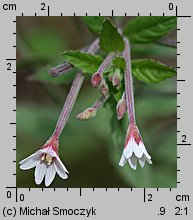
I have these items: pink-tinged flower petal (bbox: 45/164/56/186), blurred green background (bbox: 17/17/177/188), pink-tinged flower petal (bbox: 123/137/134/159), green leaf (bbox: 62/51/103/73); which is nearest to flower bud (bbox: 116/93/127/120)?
pink-tinged flower petal (bbox: 123/137/134/159)

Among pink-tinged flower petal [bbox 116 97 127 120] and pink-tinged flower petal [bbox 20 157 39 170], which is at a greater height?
pink-tinged flower petal [bbox 116 97 127 120]

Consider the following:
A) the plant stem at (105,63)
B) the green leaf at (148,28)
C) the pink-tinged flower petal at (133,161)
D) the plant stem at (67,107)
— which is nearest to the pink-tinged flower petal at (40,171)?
the plant stem at (67,107)

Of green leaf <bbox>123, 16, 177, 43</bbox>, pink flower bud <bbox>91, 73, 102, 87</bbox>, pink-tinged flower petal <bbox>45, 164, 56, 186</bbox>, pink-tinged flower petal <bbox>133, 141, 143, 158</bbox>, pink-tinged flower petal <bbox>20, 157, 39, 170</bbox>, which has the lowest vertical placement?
pink-tinged flower petal <bbox>45, 164, 56, 186</bbox>

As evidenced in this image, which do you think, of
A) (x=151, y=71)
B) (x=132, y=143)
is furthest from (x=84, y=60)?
(x=132, y=143)

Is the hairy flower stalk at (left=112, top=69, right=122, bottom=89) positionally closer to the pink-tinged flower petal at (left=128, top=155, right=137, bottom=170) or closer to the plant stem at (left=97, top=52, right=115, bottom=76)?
the plant stem at (left=97, top=52, right=115, bottom=76)

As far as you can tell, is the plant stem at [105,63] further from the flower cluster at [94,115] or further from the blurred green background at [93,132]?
the blurred green background at [93,132]

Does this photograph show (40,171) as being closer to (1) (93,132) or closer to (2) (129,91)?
(2) (129,91)

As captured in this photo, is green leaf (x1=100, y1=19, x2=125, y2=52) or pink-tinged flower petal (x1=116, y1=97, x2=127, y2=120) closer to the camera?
pink-tinged flower petal (x1=116, y1=97, x2=127, y2=120)

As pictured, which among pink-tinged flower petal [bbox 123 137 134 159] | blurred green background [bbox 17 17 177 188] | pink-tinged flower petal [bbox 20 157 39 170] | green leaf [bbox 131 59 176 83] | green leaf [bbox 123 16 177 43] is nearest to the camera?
pink-tinged flower petal [bbox 123 137 134 159]
